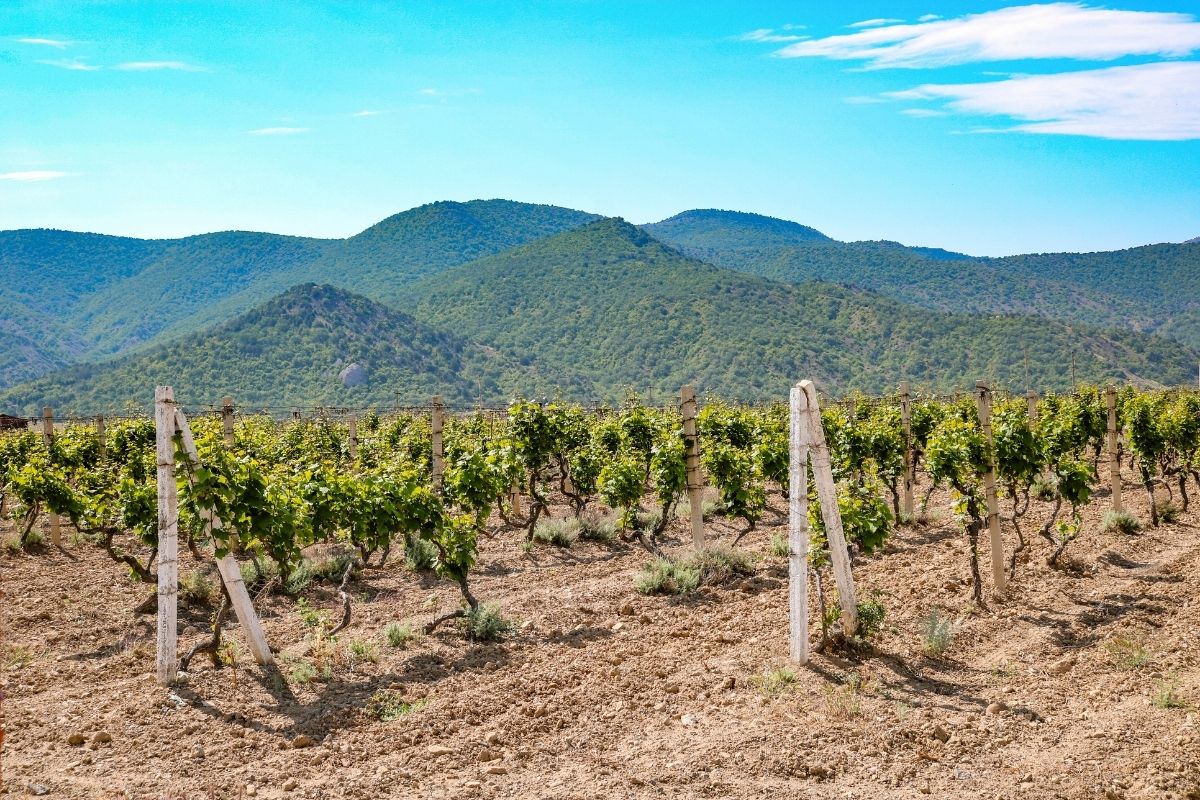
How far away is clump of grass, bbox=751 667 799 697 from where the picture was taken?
6348mm

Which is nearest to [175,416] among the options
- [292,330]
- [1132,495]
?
[1132,495]

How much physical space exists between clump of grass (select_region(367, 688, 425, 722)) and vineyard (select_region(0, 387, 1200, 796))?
0.02m

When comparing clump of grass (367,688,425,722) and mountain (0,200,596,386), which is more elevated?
mountain (0,200,596,386)

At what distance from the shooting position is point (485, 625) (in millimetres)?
7691

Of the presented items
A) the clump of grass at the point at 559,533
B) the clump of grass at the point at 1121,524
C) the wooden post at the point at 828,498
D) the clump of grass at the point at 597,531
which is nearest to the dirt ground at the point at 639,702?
the wooden post at the point at 828,498

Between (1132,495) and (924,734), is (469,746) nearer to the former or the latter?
(924,734)

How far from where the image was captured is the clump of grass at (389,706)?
19.9 feet

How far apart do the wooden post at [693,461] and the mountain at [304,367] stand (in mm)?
48466

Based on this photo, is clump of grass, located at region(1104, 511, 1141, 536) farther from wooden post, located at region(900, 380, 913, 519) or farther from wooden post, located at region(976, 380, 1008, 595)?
wooden post, located at region(976, 380, 1008, 595)

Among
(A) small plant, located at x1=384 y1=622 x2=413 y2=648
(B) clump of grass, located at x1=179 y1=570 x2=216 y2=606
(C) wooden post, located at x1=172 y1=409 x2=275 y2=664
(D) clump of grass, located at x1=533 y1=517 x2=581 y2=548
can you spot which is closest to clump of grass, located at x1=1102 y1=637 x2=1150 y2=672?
(A) small plant, located at x1=384 y1=622 x2=413 y2=648

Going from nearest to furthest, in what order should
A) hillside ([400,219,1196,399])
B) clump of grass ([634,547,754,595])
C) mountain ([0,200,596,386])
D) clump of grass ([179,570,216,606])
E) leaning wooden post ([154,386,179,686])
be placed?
leaning wooden post ([154,386,179,686])
clump of grass ([179,570,216,606])
clump of grass ([634,547,754,595])
hillside ([400,219,1196,399])
mountain ([0,200,596,386])

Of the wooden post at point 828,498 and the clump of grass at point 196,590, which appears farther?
the clump of grass at point 196,590

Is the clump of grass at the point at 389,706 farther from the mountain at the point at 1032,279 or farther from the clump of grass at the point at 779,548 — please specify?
the mountain at the point at 1032,279

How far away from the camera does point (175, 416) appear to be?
655 centimetres
